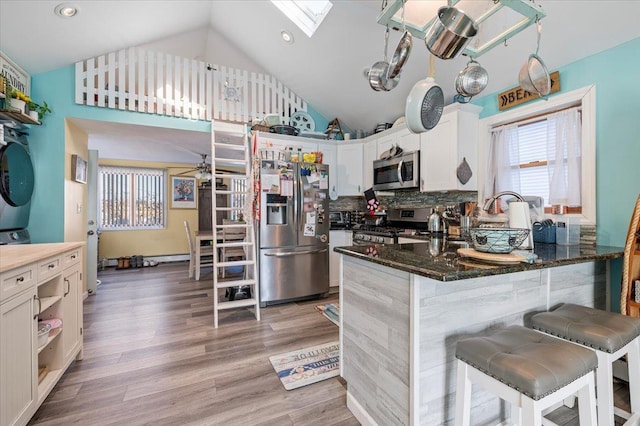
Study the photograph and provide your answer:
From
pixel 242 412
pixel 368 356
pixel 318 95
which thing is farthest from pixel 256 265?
pixel 318 95

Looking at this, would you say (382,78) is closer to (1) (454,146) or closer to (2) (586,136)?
(1) (454,146)

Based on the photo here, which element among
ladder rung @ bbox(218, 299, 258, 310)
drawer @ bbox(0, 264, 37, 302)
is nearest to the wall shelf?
drawer @ bbox(0, 264, 37, 302)

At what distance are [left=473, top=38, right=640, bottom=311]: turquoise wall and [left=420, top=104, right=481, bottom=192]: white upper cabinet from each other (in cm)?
90

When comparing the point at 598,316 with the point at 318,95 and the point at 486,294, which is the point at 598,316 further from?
the point at 318,95

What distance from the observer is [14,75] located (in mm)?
2779

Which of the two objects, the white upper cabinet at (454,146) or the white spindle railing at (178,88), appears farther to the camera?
the white spindle railing at (178,88)

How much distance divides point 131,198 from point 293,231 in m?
4.80

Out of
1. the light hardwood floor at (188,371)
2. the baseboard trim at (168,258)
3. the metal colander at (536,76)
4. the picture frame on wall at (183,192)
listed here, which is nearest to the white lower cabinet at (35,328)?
the light hardwood floor at (188,371)

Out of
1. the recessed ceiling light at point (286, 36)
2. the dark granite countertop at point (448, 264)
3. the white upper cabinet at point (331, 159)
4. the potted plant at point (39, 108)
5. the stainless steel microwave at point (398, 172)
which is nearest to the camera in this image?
the dark granite countertop at point (448, 264)

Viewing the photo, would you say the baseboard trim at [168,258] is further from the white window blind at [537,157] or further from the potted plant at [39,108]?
the white window blind at [537,157]

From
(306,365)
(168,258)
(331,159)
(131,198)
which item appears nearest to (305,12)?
(331,159)

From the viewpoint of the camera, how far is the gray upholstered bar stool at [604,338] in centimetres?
123

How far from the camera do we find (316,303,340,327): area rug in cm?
302

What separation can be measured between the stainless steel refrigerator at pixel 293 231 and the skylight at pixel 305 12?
1620mm
